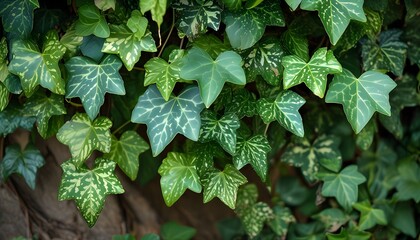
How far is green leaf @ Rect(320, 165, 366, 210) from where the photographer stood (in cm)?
162

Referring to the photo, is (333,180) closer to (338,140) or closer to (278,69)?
(338,140)

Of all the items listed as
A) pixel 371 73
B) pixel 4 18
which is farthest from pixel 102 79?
pixel 371 73

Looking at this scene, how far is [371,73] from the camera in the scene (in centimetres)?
133

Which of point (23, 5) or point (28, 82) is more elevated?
point (23, 5)

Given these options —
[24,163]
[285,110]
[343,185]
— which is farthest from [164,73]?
[343,185]

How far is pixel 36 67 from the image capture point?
4.29 ft

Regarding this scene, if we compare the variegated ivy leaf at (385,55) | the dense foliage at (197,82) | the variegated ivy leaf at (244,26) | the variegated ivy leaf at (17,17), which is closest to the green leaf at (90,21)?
the dense foliage at (197,82)

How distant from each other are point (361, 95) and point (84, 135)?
0.67m

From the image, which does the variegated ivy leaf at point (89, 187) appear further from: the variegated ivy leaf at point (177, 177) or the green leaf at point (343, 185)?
the green leaf at point (343, 185)

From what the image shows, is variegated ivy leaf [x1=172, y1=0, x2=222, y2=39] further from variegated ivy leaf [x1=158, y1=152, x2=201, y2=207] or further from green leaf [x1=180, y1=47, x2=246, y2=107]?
variegated ivy leaf [x1=158, y1=152, x2=201, y2=207]

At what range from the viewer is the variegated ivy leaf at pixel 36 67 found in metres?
1.30

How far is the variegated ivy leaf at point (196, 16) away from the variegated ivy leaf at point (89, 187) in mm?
385

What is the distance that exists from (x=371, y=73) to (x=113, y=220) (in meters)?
0.98

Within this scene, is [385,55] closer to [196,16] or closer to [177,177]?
[196,16]
